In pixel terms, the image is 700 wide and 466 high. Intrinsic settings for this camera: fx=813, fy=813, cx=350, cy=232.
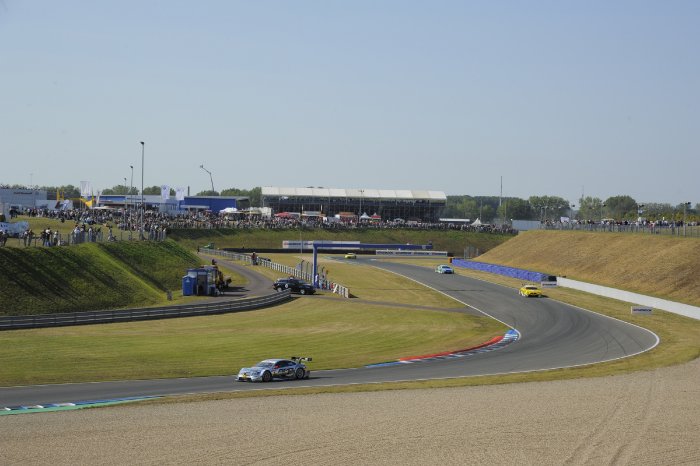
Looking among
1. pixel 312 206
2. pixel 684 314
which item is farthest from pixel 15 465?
pixel 312 206

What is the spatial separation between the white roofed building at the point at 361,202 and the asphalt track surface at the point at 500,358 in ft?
389

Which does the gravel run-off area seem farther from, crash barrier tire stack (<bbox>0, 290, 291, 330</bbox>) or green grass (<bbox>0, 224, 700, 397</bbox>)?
crash barrier tire stack (<bbox>0, 290, 291, 330</bbox>)

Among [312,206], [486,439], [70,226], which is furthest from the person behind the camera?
[312,206]

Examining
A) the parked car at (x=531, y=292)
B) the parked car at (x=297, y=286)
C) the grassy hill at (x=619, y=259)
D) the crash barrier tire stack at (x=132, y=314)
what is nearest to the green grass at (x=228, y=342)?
the crash barrier tire stack at (x=132, y=314)

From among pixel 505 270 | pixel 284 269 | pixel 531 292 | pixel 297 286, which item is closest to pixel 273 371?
pixel 297 286

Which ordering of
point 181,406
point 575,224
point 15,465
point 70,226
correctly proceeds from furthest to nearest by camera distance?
point 575,224, point 70,226, point 181,406, point 15,465

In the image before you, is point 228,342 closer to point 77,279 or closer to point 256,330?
point 256,330

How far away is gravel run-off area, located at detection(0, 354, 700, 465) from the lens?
2288 cm

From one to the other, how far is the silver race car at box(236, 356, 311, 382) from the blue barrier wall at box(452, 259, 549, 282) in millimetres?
53701

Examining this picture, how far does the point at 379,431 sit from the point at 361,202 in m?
167

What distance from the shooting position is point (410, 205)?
7731 inches

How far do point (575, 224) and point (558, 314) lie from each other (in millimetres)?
55319

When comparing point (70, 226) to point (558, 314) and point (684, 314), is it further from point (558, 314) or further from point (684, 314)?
point (684, 314)

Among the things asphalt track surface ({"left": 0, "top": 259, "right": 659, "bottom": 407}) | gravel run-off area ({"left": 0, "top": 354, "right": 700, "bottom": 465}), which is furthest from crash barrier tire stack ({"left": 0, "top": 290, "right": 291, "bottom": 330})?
gravel run-off area ({"left": 0, "top": 354, "right": 700, "bottom": 465})
